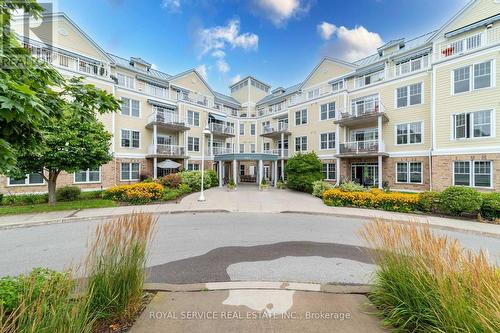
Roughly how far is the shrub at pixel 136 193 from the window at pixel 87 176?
6325 millimetres

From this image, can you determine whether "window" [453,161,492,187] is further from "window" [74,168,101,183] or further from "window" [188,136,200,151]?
"window" [74,168,101,183]

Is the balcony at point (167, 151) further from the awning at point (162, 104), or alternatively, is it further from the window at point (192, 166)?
the awning at point (162, 104)

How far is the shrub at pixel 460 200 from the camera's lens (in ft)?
31.7

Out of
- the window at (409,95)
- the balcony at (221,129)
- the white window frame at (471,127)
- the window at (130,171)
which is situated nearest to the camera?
the white window frame at (471,127)

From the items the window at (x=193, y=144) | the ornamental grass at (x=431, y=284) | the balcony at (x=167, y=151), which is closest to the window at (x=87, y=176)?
the balcony at (x=167, y=151)

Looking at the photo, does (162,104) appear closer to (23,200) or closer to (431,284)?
(23,200)

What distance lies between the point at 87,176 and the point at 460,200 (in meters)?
25.3

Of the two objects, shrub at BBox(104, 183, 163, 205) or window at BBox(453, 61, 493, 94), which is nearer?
shrub at BBox(104, 183, 163, 205)

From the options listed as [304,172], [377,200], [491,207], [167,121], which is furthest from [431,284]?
[167,121]

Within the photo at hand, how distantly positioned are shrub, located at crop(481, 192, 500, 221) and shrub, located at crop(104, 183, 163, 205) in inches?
678

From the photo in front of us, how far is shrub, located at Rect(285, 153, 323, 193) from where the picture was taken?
19031 mm

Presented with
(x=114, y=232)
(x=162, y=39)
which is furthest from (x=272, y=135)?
(x=114, y=232)

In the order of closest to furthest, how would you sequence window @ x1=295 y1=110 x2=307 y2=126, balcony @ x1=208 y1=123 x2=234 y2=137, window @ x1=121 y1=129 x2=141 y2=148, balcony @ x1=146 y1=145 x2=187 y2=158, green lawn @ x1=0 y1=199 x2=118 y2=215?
green lawn @ x1=0 y1=199 x2=118 y2=215 → window @ x1=121 y1=129 x2=141 y2=148 → balcony @ x1=146 y1=145 x2=187 y2=158 → window @ x1=295 y1=110 x2=307 y2=126 → balcony @ x1=208 y1=123 x2=234 y2=137

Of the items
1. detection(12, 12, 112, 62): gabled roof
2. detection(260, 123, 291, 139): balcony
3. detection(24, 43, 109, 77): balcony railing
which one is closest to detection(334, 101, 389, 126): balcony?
detection(260, 123, 291, 139): balcony
